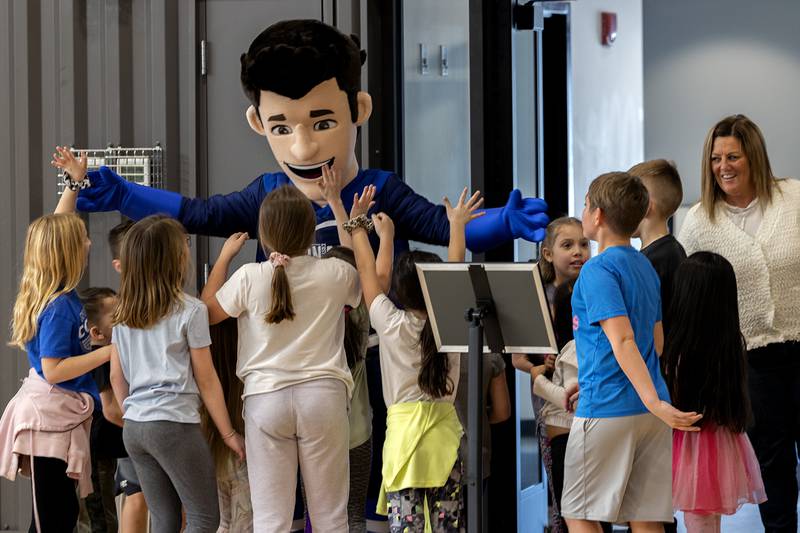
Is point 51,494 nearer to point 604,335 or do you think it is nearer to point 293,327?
point 293,327

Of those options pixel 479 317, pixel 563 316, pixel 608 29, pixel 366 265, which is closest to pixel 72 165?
pixel 366 265

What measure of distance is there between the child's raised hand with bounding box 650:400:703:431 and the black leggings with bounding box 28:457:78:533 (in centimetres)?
177

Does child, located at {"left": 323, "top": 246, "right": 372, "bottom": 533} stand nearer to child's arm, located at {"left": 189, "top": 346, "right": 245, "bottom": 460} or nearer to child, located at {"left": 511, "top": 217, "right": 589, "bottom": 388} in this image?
child's arm, located at {"left": 189, "top": 346, "right": 245, "bottom": 460}

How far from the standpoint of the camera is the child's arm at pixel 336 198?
3443 mm

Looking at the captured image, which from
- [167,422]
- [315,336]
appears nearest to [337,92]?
[315,336]

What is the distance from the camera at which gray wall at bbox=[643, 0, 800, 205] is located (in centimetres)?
722

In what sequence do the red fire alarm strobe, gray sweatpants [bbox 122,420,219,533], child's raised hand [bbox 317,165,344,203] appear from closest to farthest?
1. gray sweatpants [bbox 122,420,219,533]
2. child's raised hand [bbox 317,165,344,203]
3. the red fire alarm strobe

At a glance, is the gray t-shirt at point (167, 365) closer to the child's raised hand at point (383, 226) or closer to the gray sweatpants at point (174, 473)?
the gray sweatpants at point (174, 473)

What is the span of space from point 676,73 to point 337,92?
4.48 m

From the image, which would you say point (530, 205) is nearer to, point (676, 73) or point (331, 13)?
point (331, 13)

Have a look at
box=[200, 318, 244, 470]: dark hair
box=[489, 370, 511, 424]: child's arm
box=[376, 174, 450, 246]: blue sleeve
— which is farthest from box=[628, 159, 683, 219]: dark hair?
box=[200, 318, 244, 470]: dark hair

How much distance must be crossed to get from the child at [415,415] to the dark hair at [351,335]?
0.22m

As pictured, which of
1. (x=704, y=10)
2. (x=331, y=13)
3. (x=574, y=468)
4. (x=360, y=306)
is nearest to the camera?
(x=574, y=468)

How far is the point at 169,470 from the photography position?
3002 millimetres
